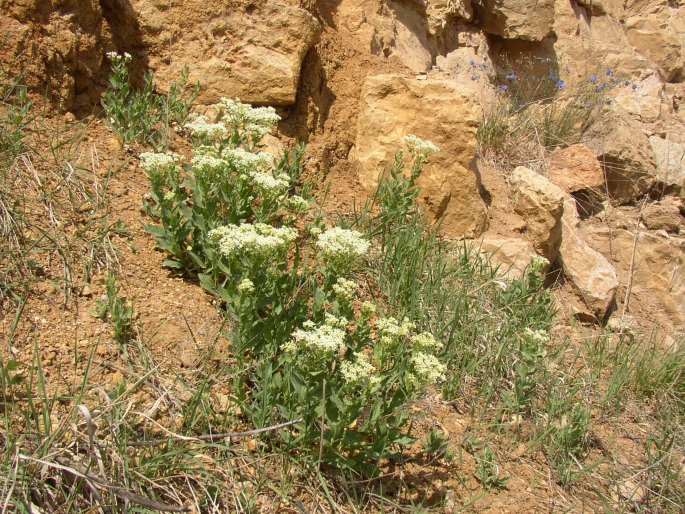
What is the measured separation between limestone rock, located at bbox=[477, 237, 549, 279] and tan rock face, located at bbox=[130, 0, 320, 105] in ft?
6.05

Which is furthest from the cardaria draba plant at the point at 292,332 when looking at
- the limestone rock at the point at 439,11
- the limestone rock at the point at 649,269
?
the limestone rock at the point at 439,11

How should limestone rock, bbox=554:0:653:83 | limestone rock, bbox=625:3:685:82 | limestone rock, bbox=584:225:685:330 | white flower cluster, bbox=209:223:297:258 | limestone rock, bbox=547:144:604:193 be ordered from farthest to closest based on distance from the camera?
limestone rock, bbox=625:3:685:82 < limestone rock, bbox=554:0:653:83 < limestone rock, bbox=547:144:604:193 < limestone rock, bbox=584:225:685:330 < white flower cluster, bbox=209:223:297:258

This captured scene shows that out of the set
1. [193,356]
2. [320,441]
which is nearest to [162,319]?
[193,356]

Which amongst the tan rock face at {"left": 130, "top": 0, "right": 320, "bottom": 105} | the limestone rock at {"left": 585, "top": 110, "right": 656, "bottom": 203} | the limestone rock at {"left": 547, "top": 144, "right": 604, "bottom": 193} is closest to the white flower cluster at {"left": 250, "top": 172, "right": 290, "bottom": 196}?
the tan rock face at {"left": 130, "top": 0, "right": 320, "bottom": 105}

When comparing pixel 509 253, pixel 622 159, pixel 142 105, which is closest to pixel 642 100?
pixel 622 159

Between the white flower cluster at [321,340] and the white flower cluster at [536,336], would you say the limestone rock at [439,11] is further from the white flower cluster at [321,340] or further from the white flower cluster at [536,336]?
the white flower cluster at [321,340]

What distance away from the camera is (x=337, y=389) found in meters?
2.50

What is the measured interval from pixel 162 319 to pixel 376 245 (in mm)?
1671

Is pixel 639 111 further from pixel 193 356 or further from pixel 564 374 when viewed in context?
pixel 193 356

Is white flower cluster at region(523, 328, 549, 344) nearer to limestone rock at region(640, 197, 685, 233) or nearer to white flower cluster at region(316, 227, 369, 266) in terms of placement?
white flower cluster at region(316, 227, 369, 266)

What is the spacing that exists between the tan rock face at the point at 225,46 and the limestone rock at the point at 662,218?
421 cm

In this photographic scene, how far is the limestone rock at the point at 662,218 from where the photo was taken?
6.61 meters

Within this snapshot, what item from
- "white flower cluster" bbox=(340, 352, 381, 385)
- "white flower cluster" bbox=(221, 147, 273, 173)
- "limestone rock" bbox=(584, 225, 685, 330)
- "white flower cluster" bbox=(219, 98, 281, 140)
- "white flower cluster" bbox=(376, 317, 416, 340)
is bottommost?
"limestone rock" bbox=(584, 225, 685, 330)

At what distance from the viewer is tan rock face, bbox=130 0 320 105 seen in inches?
174
